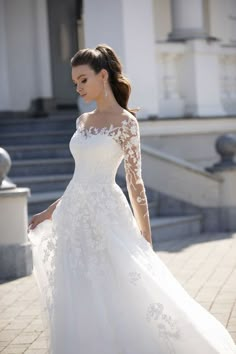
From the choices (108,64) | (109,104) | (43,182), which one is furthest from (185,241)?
(108,64)

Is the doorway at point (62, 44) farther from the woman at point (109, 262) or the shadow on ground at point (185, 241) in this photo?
the woman at point (109, 262)

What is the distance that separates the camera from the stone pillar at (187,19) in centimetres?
1196

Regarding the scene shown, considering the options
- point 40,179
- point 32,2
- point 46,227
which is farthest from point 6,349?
point 32,2

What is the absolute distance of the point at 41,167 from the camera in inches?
411

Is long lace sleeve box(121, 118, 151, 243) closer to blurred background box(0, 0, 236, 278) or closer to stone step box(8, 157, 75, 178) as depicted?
blurred background box(0, 0, 236, 278)

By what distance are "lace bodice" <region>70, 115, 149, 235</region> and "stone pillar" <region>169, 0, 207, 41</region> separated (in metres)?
8.16

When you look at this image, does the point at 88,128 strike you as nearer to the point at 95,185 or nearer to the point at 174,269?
the point at 95,185

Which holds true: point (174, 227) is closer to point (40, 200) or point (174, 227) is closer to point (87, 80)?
point (40, 200)

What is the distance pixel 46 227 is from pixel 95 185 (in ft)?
1.46

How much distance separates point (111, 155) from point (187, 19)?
8461 mm

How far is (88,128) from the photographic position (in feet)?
13.4

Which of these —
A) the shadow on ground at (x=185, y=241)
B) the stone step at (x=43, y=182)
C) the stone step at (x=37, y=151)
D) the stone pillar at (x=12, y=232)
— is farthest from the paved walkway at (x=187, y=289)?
the stone step at (x=37, y=151)

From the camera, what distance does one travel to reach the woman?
3.91 meters

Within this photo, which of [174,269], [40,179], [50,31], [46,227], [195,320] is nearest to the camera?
[195,320]
